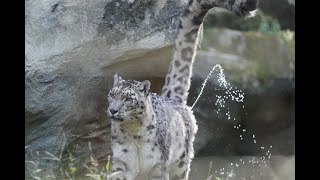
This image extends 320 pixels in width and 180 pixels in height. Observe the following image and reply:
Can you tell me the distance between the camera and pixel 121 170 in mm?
5004

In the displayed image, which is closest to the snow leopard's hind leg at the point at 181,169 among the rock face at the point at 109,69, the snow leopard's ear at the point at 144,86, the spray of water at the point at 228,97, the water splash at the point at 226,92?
the rock face at the point at 109,69

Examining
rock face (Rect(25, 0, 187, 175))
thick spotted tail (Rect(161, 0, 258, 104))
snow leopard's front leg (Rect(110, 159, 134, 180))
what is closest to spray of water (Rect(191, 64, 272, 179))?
thick spotted tail (Rect(161, 0, 258, 104))

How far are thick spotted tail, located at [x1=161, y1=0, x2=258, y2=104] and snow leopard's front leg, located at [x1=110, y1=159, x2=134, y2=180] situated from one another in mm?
543

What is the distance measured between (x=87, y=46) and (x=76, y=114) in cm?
42

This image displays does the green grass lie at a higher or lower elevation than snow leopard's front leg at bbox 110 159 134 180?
lower

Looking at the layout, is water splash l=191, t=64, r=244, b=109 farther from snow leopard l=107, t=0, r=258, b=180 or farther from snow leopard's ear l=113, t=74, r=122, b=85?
snow leopard's ear l=113, t=74, r=122, b=85

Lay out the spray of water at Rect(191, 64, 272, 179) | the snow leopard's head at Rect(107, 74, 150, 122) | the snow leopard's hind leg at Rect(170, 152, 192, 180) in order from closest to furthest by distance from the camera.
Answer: the snow leopard's head at Rect(107, 74, 150, 122) < the snow leopard's hind leg at Rect(170, 152, 192, 180) < the spray of water at Rect(191, 64, 272, 179)

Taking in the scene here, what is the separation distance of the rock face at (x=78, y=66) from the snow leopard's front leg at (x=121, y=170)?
1.38ft

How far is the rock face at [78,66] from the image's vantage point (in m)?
5.42

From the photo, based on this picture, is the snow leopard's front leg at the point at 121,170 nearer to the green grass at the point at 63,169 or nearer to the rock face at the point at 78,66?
the green grass at the point at 63,169

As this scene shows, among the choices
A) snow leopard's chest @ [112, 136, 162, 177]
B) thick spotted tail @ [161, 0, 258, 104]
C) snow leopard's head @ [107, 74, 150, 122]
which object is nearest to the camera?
snow leopard's head @ [107, 74, 150, 122]

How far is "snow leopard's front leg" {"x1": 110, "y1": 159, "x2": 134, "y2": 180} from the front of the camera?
500cm

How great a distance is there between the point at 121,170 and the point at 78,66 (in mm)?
794

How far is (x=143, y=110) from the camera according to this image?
4969 mm
